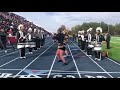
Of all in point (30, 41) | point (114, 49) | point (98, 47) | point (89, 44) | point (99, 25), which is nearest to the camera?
point (99, 25)

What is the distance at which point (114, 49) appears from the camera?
12227mm

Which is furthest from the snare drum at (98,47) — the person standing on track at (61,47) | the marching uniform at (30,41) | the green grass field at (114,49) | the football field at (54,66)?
the marching uniform at (30,41)

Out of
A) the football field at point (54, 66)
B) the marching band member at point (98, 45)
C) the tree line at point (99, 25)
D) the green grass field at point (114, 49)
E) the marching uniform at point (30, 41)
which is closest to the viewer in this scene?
the football field at point (54, 66)

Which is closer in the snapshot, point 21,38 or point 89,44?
point 21,38

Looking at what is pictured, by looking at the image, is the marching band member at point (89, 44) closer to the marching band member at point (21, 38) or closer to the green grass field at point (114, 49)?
the green grass field at point (114, 49)

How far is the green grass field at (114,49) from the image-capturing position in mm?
10945

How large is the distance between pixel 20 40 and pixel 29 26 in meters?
0.97

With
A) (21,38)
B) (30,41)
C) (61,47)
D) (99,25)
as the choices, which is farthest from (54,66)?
(30,41)

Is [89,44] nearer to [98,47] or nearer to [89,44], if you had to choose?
[89,44]

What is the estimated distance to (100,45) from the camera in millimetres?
11625

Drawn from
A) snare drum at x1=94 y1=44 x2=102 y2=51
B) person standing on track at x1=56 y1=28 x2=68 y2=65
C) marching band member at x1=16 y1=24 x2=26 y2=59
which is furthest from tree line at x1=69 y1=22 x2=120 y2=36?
marching band member at x1=16 y1=24 x2=26 y2=59

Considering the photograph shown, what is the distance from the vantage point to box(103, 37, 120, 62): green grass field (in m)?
10.9

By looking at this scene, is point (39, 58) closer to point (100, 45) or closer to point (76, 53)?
point (76, 53)
